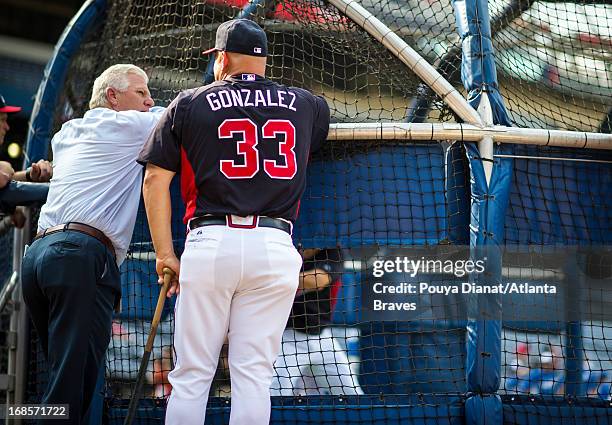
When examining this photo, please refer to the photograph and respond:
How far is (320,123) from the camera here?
3975 millimetres

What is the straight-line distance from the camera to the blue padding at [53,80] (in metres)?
5.89

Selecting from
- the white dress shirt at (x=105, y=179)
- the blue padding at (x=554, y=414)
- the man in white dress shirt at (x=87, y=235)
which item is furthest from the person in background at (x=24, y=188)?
the blue padding at (x=554, y=414)

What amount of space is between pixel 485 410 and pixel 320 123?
1.61 m

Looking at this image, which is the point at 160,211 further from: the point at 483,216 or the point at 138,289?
the point at 483,216

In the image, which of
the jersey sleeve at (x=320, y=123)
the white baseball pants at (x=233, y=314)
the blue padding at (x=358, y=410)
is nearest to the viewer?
the white baseball pants at (x=233, y=314)

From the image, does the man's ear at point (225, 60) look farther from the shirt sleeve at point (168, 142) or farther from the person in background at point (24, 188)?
the person in background at point (24, 188)

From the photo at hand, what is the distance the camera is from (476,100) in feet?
14.6

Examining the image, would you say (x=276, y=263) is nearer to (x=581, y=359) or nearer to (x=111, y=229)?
(x=111, y=229)

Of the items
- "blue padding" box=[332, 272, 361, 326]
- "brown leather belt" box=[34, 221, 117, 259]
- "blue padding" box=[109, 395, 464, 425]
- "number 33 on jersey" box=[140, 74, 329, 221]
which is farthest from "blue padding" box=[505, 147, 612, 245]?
"brown leather belt" box=[34, 221, 117, 259]

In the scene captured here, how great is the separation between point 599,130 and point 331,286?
6.13 feet

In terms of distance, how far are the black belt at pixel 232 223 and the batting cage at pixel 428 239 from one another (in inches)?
35.3

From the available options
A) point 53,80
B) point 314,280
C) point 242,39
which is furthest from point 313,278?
point 53,80

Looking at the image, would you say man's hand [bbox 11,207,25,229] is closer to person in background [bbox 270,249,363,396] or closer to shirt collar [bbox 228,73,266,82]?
person in background [bbox 270,249,363,396]

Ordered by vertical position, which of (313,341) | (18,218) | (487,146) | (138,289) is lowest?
(313,341)
